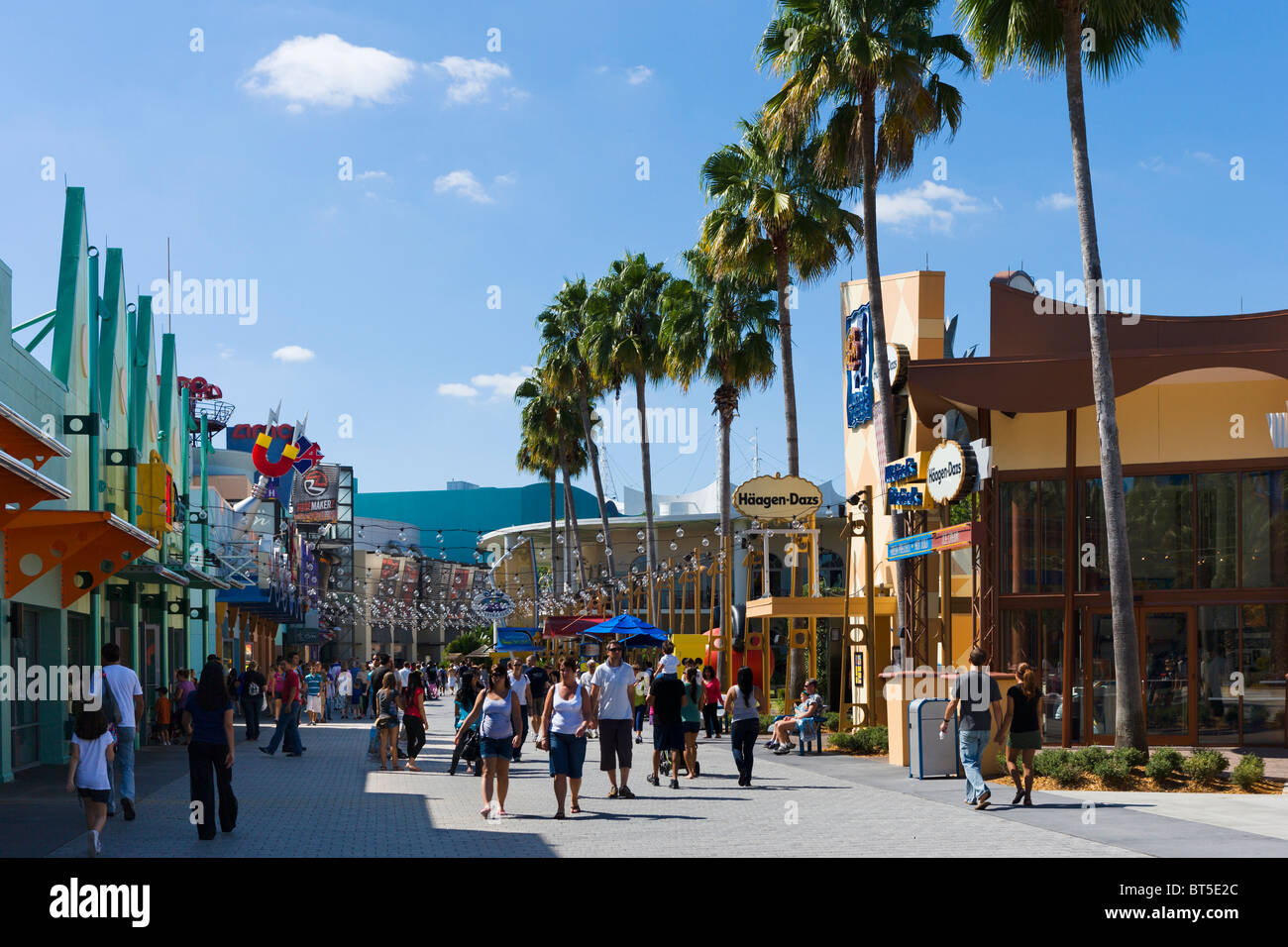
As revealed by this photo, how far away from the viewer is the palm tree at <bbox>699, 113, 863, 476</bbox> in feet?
104

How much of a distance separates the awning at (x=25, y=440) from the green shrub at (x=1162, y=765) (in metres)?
13.9

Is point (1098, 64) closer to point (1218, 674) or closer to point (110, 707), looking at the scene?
point (1218, 674)

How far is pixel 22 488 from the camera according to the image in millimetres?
17812

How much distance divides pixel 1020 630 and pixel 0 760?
17399mm

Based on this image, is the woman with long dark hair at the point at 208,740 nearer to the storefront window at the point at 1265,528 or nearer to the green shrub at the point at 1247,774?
the green shrub at the point at 1247,774

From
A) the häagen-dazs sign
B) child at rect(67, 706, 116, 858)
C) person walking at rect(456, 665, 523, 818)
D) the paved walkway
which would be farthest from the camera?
the häagen-dazs sign

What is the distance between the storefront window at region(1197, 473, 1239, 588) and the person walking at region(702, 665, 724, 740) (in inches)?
379

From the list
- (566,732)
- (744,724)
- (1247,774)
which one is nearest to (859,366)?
(744,724)

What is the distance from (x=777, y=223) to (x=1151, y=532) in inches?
430

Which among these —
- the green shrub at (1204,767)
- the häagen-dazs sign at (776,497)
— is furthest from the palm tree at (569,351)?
the green shrub at (1204,767)

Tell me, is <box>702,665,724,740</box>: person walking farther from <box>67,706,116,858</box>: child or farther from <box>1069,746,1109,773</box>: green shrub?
<box>67,706,116,858</box>: child

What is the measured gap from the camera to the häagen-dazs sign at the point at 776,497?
104ft

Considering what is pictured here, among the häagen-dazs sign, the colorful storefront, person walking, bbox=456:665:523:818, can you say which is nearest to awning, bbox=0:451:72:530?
person walking, bbox=456:665:523:818

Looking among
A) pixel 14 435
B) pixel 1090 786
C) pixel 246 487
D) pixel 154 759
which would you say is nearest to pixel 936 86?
pixel 1090 786
